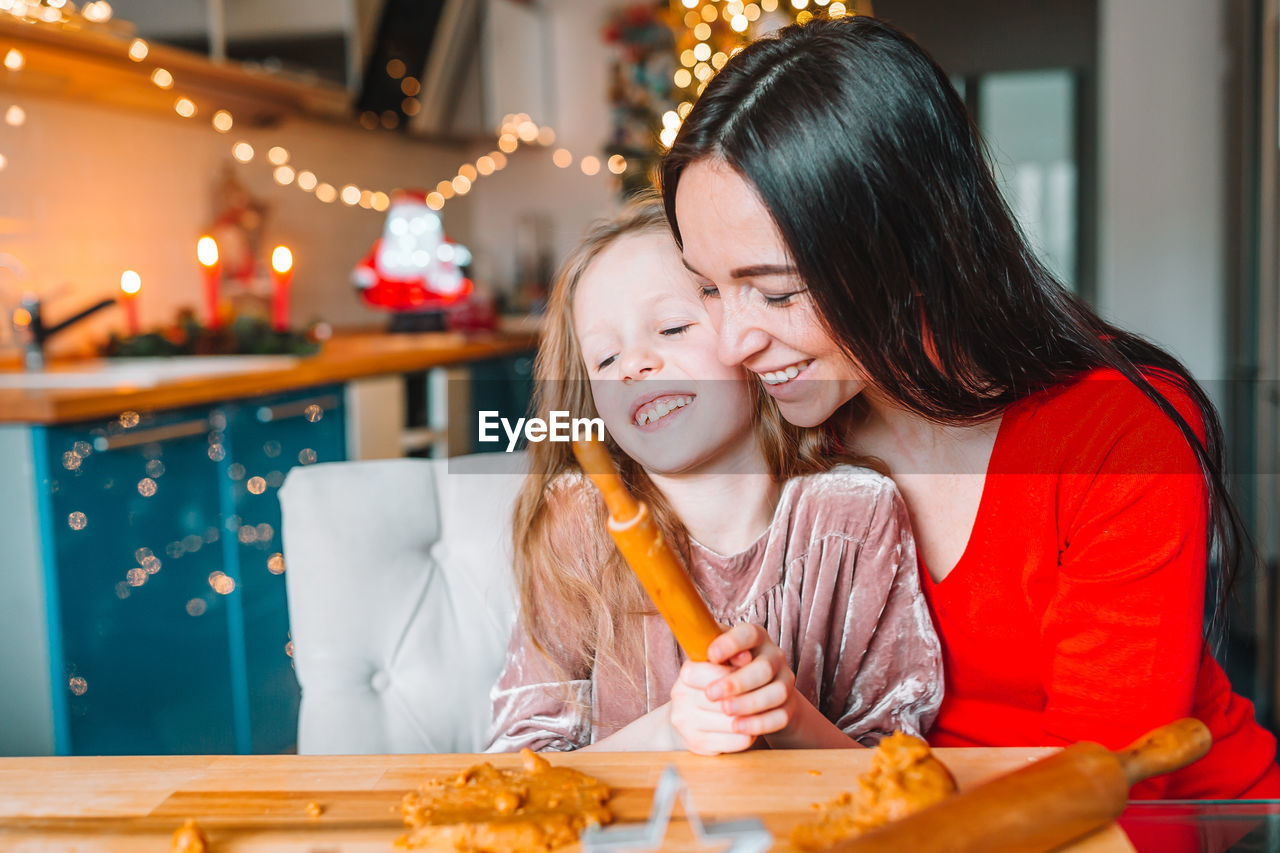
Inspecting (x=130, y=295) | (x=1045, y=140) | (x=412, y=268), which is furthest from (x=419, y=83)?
(x=1045, y=140)

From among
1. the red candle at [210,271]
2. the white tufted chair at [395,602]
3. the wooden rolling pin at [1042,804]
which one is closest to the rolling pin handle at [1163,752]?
the wooden rolling pin at [1042,804]

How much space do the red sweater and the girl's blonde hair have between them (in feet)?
0.44

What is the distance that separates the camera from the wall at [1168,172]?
128 inches

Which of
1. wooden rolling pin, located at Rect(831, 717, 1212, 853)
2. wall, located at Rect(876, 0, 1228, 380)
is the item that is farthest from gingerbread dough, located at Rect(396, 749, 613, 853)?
wall, located at Rect(876, 0, 1228, 380)

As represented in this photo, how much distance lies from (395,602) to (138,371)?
4.60 ft

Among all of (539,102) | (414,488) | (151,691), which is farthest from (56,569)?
(539,102)

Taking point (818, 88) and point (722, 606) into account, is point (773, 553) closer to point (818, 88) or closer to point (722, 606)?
point (722, 606)

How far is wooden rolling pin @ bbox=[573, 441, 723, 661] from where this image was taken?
0.50 m

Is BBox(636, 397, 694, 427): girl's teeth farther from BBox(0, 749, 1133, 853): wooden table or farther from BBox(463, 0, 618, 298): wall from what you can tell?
BBox(463, 0, 618, 298): wall

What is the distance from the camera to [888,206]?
2.24 ft

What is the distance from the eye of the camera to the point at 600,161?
4.48 m

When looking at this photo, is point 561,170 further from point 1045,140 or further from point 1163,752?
point 1163,752

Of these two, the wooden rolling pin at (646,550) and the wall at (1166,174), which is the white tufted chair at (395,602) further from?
the wall at (1166,174)

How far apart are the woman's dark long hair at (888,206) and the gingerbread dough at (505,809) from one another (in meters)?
0.34
